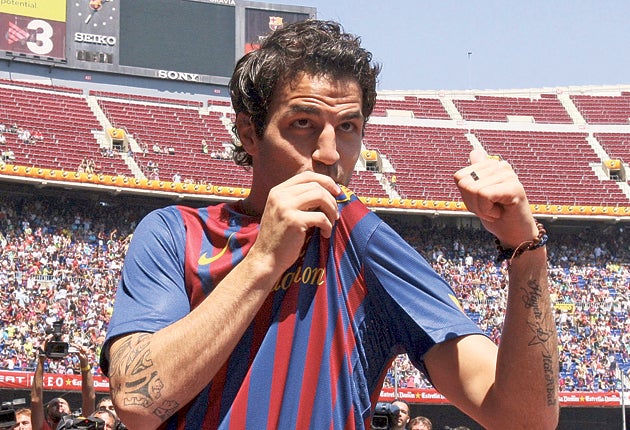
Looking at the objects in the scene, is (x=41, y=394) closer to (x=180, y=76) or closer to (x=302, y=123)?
(x=302, y=123)

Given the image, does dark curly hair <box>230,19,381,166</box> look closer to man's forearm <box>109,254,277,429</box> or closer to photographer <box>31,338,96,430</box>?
man's forearm <box>109,254,277,429</box>

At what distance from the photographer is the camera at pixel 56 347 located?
31.7ft

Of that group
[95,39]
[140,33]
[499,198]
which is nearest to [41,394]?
[499,198]

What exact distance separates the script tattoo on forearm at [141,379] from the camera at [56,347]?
789cm

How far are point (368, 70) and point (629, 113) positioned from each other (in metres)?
52.4

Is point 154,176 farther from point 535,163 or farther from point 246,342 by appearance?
point 246,342

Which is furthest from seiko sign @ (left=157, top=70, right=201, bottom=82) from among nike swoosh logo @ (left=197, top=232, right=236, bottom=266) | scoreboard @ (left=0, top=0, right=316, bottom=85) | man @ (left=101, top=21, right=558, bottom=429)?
nike swoosh logo @ (left=197, top=232, right=236, bottom=266)

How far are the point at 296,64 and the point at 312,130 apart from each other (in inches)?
7.3

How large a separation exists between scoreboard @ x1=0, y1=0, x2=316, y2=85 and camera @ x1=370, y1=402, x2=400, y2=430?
38609 millimetres

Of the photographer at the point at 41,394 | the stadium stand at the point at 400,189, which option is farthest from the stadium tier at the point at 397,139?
the photographer at the point at 41,394

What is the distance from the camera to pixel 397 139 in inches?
1893

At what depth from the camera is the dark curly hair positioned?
227cm

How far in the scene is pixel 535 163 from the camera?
1854 inches

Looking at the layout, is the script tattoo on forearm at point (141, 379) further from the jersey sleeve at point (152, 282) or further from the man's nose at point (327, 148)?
the man's nose at point (327, 148)
